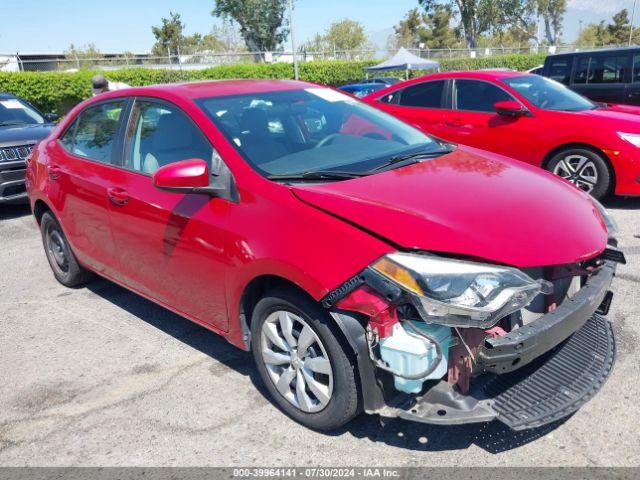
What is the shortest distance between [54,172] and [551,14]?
83134 mm

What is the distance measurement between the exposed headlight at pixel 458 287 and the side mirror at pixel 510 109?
4801 mm

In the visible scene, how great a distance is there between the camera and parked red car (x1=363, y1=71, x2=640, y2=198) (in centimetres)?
605

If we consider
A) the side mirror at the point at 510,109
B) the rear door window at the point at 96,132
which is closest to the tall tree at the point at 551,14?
the side mirror at the point at 510,109

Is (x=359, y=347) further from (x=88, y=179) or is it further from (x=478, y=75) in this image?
(x=478, y=75)

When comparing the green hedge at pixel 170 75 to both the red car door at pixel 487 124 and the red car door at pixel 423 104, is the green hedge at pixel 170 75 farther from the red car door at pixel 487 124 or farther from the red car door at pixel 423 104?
the red car door at pixel 487 124

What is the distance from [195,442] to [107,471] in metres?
0.41

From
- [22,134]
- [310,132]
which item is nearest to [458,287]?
[310,132]

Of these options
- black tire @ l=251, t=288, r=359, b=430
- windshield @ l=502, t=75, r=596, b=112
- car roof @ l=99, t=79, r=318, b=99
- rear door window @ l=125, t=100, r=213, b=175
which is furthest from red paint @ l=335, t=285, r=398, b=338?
windshield @ l=502, t=75, r=596, b=112

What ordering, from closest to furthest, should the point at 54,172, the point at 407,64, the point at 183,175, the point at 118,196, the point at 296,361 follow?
the point at 296,361
the point at 183,175
the point at 118,196
the point at 54,172
the point at 407,64

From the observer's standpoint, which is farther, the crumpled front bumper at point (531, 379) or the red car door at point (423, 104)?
the red car door at point (423, 104)

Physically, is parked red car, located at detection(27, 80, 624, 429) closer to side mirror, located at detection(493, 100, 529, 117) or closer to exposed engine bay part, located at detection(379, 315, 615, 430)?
exposed engine bay part, located at detection(379, 315, 615, 430)

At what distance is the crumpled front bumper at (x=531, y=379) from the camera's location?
2215 mm

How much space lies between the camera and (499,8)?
57.8 metres

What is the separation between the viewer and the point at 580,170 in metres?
6.30
